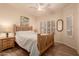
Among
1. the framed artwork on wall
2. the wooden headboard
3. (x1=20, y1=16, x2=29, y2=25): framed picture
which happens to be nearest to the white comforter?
the wooden headboard

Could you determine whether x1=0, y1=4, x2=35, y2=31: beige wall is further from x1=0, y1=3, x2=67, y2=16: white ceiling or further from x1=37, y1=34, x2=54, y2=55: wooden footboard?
x1=37, y1=34, x2=54, y2=55: wooden footboard

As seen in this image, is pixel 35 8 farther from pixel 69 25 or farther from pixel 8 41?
pixel 8 41

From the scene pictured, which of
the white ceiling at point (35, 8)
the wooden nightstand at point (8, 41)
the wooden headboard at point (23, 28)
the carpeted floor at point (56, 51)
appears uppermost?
the white ceiling at point (35, 8)

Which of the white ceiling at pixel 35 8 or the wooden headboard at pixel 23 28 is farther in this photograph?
the wooden headboard at pixel 23 28

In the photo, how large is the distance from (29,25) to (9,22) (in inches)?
14.3

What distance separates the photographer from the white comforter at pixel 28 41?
1.50 m

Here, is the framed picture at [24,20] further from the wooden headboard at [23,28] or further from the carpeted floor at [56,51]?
the carpeted floor at [56,51]

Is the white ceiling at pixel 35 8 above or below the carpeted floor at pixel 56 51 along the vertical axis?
above

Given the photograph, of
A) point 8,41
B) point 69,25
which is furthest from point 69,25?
point 8,41

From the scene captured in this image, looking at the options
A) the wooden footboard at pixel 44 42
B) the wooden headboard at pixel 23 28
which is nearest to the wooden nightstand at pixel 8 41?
the wooden headboard at pixel 23 28

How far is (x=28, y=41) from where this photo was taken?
5.64 feet

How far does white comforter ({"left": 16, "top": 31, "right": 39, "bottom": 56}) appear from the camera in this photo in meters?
1.50

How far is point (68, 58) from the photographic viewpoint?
119 cm

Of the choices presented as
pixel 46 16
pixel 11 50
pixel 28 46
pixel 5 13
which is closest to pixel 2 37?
pixel 11 50
